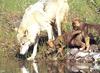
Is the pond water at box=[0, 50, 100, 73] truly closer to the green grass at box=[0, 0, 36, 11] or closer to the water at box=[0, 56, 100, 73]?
the water at box=[0, 56, 100, 73]

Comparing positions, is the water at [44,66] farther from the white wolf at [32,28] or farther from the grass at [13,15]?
the white wolf at [32,28]

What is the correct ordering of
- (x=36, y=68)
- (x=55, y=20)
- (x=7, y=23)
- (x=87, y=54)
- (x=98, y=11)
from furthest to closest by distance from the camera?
(x=98, y=11) → (x=7, y=23) → (x=55, y=20) → (x=87, y=54) → (x=36, y=68)

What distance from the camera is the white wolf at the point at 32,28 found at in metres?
17.8

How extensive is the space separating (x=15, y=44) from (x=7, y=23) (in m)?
2.34

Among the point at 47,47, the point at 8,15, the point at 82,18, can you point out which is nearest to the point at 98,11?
the point at 82,18

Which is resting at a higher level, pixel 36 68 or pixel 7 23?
pixel 7 23

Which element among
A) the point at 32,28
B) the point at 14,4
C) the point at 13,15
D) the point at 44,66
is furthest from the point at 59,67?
the point at 14,4

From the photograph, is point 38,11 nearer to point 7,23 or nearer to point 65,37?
point 65,37

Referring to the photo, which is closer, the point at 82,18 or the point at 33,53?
the point at 33,53

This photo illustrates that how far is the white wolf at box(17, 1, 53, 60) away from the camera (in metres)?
17.8

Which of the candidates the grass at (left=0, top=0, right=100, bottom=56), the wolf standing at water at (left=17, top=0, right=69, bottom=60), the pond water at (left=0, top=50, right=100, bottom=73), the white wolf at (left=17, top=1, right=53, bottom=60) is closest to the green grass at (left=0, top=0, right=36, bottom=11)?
the grass at (left=0, top=0, right=100, bottom=56)

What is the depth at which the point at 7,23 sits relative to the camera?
20.5 metres

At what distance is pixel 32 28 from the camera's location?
58.8ft

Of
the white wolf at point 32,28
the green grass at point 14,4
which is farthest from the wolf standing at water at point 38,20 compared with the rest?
the green grass at point 14,4
